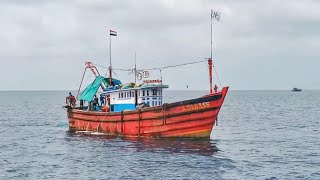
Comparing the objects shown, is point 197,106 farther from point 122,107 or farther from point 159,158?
point 122,107

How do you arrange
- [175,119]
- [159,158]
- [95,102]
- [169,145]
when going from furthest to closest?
[95,102], [175,119], [169,145], [159,158]

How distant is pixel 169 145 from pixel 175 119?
234 centimetres

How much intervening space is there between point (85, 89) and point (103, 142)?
11.6 metres

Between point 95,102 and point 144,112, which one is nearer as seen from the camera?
point 144,112

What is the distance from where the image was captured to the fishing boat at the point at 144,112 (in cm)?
3638

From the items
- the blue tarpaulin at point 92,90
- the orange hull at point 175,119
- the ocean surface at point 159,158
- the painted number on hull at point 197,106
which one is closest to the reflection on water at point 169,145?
the ocean surface at point 159,158

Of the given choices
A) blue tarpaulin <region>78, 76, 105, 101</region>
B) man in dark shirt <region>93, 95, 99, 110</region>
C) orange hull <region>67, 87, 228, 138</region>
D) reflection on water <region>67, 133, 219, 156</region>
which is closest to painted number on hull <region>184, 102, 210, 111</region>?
orange hull <region>67, 87, 228, 138</region>

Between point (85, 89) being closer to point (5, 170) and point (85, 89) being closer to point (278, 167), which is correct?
Result: point (5, 170)

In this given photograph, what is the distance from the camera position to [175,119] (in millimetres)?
37000

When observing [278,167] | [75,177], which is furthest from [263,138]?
[75,177]

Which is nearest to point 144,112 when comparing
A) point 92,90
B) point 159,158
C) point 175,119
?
point 175,119

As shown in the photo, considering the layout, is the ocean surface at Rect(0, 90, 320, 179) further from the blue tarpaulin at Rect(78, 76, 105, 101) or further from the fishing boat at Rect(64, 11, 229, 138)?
the blue tarpaulin at Rect(78, 76, 105, 101)

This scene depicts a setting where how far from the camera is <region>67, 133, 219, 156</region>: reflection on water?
110 ft

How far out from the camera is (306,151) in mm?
34750
